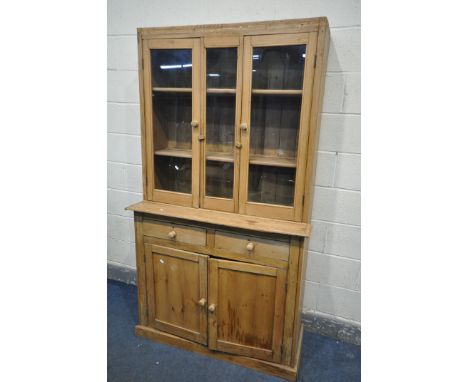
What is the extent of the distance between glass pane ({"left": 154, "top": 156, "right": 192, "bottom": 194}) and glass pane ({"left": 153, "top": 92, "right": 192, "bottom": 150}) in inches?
3.8

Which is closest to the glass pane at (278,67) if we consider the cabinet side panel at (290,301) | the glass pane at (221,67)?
the glass pane at (221,67)

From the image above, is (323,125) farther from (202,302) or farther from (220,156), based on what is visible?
(202,302)

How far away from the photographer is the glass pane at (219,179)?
1.57 m

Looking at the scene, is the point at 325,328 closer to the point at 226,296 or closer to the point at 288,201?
the point at 226,296

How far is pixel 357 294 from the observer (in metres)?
1.82

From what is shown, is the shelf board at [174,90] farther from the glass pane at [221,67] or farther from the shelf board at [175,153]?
the shelf board at [175,153]

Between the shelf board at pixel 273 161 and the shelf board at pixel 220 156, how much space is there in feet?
0.38

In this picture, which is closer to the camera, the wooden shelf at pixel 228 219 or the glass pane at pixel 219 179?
the wooden shelf at pixel 228 219

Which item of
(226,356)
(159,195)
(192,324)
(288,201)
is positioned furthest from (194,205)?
(226,356)

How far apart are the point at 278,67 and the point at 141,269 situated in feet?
4.52

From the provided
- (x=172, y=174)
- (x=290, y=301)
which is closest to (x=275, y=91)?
(x=172, y=174)

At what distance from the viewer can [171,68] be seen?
1562 mm

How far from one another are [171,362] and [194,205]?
0.94 m

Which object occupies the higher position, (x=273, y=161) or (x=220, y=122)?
(x=220, y=122)
